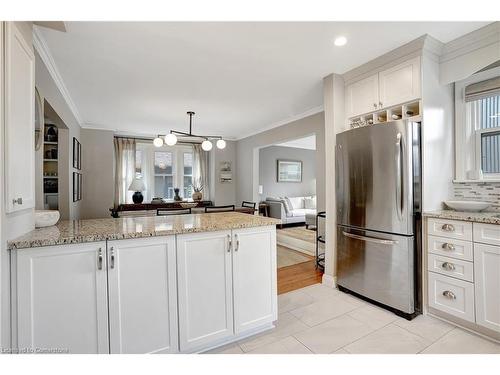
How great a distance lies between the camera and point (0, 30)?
1189mm

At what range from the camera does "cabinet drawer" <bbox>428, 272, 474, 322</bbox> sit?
1937 millimetres

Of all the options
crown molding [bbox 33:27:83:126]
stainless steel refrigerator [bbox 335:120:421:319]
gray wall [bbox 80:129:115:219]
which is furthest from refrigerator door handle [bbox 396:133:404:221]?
gray wall [bbox 80:129:115:219]

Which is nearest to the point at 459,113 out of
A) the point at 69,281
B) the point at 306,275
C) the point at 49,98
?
the point at 306,275

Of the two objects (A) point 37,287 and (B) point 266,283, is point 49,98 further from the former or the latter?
(B) point 266,283

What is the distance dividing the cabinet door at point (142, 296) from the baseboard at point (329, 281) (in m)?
1.91

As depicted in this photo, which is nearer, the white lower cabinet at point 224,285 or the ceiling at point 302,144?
the white lower cabinet at point 224,285

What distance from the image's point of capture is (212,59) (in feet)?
8.16

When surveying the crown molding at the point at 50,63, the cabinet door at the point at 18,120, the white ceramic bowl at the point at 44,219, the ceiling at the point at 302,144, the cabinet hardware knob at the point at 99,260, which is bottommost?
the cabinet hardware knob at the point at 99,260

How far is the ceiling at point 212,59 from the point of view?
202 centimetres

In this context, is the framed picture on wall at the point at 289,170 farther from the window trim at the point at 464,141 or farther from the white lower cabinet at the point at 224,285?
the white lower cabinet at the point at 224,285

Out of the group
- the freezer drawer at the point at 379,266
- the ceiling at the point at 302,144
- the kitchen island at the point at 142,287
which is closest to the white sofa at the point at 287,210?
the ceiling at the point at 302,144

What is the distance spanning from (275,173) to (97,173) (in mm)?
4668

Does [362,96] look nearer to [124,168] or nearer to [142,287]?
[142,287]
